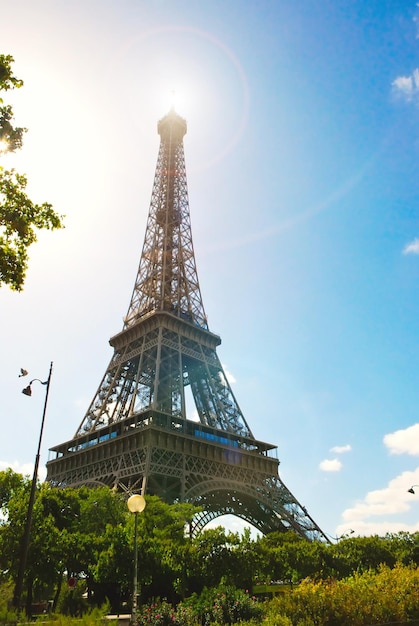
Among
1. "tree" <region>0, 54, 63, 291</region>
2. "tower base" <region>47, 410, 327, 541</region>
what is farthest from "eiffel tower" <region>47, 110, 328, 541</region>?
"tree" <region>0, 54, 63, 291</region>

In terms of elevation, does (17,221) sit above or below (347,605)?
above

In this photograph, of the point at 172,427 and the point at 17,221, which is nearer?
the point at 17,221

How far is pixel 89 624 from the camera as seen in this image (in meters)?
12.2

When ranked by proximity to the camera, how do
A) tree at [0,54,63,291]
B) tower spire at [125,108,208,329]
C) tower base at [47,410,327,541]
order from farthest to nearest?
tower spire at [125,108,208,329], tower base at [47,410,327,541], tree at [0,54,63,291]

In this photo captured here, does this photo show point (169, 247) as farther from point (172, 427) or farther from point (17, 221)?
point (17, 221)

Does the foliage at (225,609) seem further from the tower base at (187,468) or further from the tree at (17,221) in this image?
the tower base at (187,468)

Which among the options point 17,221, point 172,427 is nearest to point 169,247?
point 172,427

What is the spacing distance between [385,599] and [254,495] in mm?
35818

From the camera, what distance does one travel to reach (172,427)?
4947 cm

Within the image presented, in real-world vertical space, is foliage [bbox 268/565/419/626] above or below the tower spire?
below

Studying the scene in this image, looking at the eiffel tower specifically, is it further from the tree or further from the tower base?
the tree

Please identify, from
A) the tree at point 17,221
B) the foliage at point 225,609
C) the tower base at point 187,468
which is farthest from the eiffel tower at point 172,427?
the tree at point 17,221

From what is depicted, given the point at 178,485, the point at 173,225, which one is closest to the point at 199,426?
the point at 178,485

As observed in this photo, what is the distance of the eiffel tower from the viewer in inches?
1793
